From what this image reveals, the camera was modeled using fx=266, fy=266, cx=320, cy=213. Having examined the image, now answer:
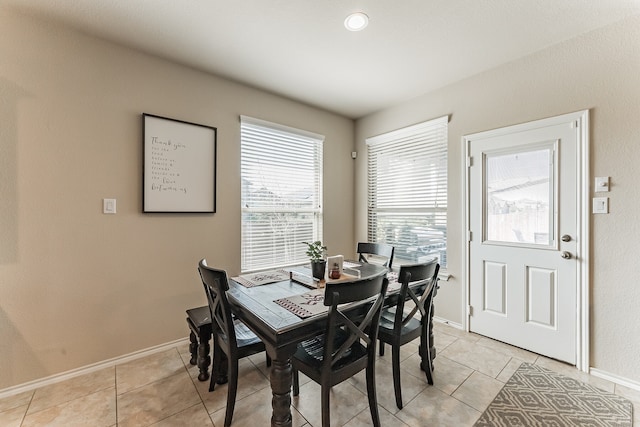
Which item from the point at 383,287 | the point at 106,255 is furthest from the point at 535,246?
the point at 106,255

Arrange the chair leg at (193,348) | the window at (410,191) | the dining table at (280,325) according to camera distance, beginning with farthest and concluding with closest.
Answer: the window at (410,191) < the chair leg at (193,348) < the dining table at (280,325)

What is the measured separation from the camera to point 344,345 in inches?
55.7

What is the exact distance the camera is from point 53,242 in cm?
199

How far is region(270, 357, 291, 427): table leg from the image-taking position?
1.31 meters

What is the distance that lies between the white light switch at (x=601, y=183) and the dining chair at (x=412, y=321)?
4.69 feet

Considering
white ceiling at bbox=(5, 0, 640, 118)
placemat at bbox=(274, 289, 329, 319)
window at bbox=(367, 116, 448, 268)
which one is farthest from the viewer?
window at bbox=(367, 116, 448, 268)

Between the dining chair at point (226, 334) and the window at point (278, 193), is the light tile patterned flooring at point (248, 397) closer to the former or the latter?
the dining chair at point (226, 334)

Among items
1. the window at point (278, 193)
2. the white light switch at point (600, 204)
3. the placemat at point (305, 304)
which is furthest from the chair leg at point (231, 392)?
the white light switch at point (600, 204)

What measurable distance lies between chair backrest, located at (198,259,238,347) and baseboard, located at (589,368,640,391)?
8.92ft

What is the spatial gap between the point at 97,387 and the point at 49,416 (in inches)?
11.1

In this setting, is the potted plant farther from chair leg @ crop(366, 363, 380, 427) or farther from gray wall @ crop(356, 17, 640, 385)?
gray wall @ crop(356, 17, 640, 385)

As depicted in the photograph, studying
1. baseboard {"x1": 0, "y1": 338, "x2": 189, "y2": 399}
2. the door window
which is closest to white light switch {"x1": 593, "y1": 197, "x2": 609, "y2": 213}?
the door window

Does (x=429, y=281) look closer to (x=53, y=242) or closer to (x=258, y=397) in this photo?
(x=258, y=397)

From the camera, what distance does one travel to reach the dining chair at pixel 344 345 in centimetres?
133
